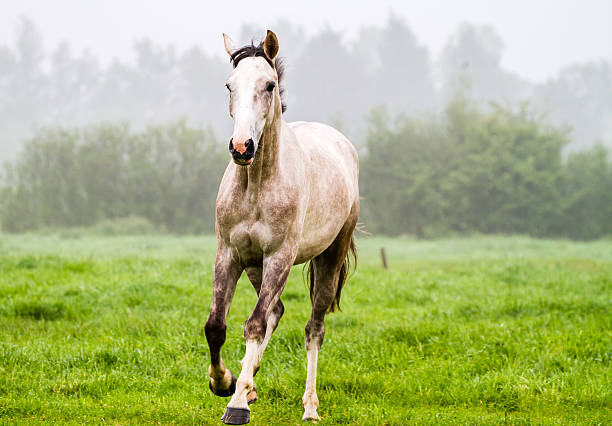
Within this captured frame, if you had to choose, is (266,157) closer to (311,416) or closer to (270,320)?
(270,320)

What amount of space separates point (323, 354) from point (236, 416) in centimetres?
343

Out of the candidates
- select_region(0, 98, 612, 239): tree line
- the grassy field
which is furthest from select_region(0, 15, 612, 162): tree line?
the grassy field

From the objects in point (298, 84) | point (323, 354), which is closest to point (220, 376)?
point (323, 354)

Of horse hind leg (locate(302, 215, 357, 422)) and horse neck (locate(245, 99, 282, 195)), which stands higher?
horse neck (locate(245, 99, 282, 195))

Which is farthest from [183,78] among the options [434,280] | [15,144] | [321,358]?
[321,358]

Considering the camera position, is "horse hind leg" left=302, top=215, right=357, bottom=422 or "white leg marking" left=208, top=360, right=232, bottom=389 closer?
"white leg marking" left=208, top=360, right=232, bottom=389

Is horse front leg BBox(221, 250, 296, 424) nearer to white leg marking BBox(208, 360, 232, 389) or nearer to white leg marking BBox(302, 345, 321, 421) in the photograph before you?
white leg marking BBox(208, 360, 232, 389)

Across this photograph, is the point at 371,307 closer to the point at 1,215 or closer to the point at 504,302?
the point at 504,302

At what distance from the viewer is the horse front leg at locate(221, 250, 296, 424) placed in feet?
12.8

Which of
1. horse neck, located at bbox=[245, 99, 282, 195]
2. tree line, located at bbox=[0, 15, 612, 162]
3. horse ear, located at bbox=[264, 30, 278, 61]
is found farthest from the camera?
tree line, located at bbox=[0, 15, 612, 162]

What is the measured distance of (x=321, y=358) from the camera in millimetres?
7020

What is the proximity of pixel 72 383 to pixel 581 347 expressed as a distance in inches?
236

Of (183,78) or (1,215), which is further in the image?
(183,78)

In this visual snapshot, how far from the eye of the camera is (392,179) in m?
42.7
